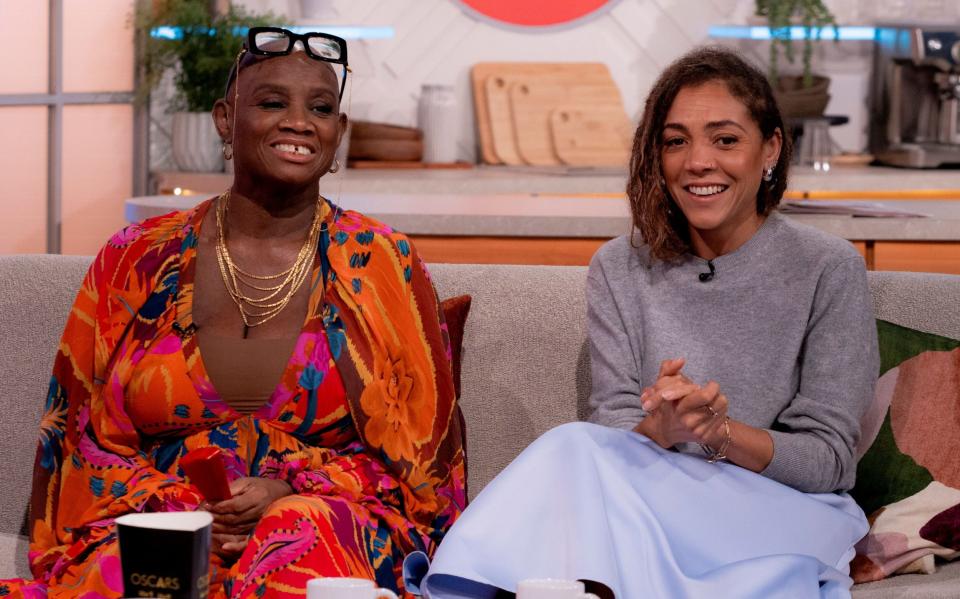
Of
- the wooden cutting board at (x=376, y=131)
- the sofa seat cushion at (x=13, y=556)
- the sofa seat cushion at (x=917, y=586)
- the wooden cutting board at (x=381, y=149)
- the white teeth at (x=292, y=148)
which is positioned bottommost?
the sofa seat cushion at (x=13, y=556)

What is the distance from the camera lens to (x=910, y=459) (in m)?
2.37

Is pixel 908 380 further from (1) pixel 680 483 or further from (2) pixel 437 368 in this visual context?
(2) pixel 437 368

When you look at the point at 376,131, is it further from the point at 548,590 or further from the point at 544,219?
the point at 548,590

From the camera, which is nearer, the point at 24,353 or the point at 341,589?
the point at 341,589

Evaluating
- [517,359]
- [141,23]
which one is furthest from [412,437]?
[141,23]

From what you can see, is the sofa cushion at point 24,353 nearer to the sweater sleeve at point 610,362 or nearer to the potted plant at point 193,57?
the sweater sleeve at point 610,362

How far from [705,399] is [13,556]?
4.64 ft

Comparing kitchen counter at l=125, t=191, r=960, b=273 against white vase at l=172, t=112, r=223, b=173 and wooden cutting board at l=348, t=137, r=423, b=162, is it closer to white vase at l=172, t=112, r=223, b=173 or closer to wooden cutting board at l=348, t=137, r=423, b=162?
white vase at l=172, t=112, r=223, b=173

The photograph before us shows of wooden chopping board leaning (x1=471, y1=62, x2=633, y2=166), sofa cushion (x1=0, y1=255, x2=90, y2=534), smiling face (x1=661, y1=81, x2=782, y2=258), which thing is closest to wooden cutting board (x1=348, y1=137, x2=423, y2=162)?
wooden chopping board leaning (x1=471, y1=62, x2=633, y2=166)

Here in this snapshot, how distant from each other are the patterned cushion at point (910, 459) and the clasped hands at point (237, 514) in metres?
1.05

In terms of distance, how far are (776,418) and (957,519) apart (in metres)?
0.37

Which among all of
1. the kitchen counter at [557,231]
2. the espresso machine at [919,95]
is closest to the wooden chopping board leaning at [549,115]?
the espresso machine at [919,95]

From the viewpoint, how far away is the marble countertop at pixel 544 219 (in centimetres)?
302

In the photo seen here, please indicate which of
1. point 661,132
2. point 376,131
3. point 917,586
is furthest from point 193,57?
point 917,586
